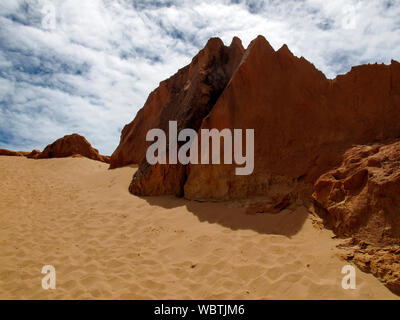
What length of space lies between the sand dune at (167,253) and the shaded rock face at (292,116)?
661mm

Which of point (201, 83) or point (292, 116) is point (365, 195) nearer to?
point (292, 116)

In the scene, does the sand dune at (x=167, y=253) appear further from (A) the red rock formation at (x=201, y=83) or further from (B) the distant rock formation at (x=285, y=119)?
(A) the red rock formation at (x=201, y=83)

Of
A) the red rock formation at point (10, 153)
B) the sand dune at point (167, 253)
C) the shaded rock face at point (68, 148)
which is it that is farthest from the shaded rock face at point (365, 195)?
the red rock formation at point (10, 153)

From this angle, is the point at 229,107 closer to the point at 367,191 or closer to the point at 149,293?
the point at 367,191

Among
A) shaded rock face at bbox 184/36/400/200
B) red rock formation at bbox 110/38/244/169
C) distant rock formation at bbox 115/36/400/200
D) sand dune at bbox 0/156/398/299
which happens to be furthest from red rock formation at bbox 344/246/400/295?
red rock formation at bbox 110/38/244/169

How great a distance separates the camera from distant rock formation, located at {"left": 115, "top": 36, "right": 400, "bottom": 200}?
4641 mm

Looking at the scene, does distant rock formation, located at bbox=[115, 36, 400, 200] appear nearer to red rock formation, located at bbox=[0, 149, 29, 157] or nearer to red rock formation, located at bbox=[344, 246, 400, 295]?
red rock formation, located at bbox=[344, 246, 400, 295]

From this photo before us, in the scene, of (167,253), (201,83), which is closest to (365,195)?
(167,253)

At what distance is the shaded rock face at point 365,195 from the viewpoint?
10.4ft

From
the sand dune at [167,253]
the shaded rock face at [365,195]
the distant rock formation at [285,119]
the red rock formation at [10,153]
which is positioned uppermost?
the red rock formation at [10,153]

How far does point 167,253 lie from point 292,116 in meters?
3.42

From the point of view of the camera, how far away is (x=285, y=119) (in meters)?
5.25
